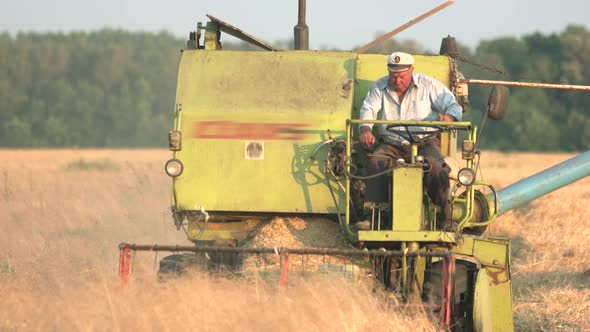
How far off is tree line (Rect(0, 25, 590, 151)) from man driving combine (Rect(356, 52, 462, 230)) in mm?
38024

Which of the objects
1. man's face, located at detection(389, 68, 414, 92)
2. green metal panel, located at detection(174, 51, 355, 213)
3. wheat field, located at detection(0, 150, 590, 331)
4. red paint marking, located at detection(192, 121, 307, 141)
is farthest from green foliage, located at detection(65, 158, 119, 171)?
man's face, located at detection(389, 68, 414, 92)

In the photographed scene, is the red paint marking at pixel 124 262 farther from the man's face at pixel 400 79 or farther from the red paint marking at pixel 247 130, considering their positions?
the man's face at pixel 400 79

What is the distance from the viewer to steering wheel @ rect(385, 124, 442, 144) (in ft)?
31.2

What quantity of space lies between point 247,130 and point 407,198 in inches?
63.3

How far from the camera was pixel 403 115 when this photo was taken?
992 cm

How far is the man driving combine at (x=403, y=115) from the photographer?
368 inches

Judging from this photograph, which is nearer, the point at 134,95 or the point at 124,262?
the point at 124,262

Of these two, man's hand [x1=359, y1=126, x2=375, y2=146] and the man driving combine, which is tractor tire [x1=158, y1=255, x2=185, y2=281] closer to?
the man driving combine

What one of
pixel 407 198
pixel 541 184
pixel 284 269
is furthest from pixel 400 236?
pixel 541 184

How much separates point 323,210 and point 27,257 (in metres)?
4.28

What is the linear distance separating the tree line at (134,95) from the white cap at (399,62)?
3826 cm

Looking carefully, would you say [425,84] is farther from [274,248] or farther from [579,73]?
[579,73]

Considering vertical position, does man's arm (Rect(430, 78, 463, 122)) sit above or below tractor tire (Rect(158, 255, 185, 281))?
above

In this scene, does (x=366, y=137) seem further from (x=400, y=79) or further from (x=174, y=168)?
(x=174, y=168)
